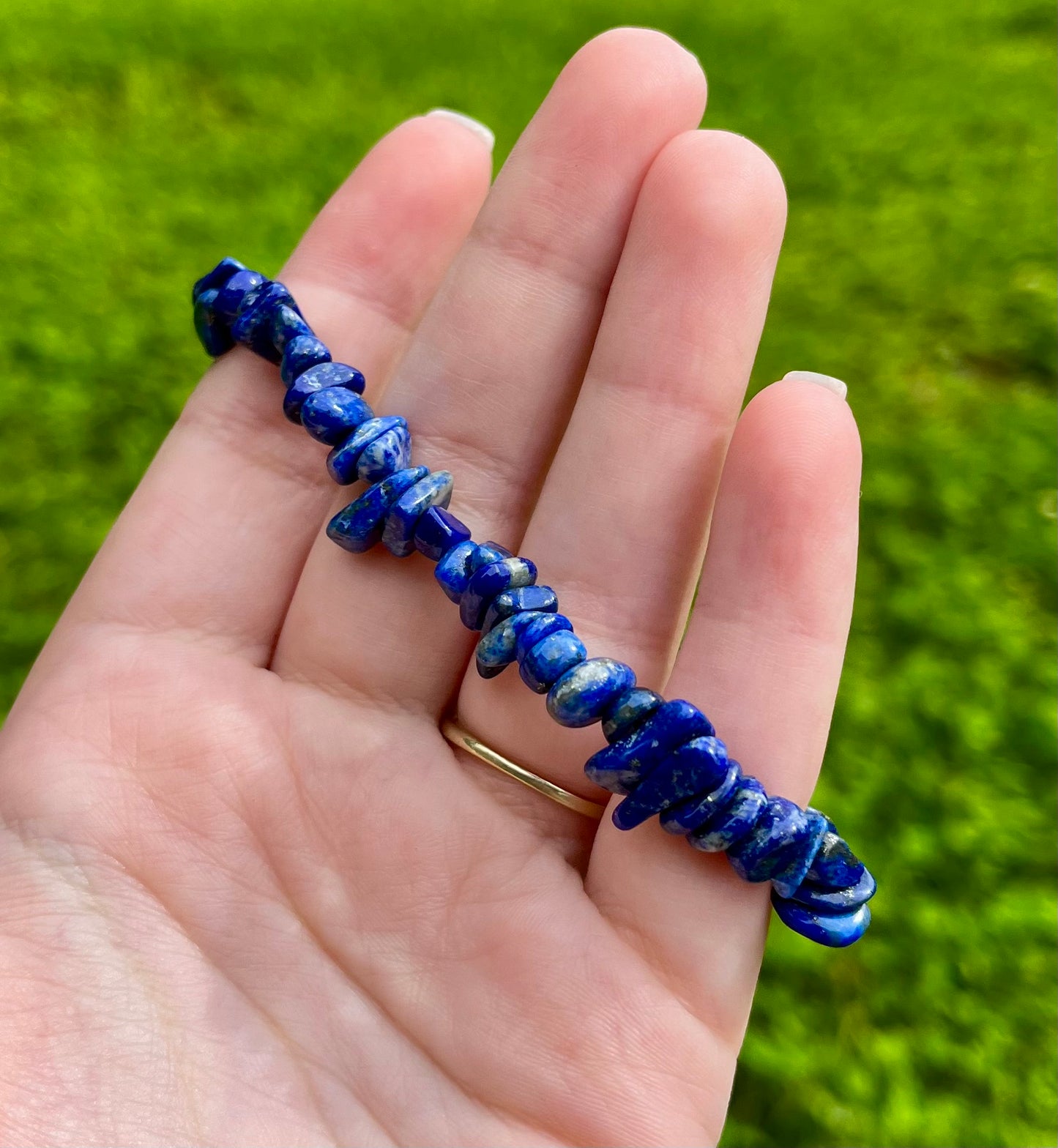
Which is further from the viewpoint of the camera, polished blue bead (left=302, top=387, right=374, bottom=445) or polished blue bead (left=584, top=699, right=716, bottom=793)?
polished blue bead (left=302, top=387, right=374, bottom=445)

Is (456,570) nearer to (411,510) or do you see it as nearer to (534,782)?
(411,510)

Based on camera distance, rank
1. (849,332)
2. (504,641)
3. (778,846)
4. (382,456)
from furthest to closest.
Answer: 1. (849,332)
2. (382,456)
3. (504,641)
4. (778,846)

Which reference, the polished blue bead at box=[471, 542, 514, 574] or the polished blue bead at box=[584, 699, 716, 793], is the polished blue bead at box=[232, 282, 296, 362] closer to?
the polished blue bead at box=[471, 542, 514, 574]

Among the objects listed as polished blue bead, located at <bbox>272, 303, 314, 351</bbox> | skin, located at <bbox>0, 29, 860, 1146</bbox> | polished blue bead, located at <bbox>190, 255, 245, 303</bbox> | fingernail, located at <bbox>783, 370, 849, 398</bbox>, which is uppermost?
fingernail, located at <bbox>783, 370, 849, 398</bbox>

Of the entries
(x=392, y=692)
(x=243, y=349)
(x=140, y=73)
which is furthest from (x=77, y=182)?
(x=392, y=692)

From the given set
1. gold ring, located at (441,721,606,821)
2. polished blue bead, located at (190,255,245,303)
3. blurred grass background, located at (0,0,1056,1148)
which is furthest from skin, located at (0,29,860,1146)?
blurred grass background, located at (0,0,1056,1148)

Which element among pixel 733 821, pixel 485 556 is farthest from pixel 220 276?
pixel 733 821

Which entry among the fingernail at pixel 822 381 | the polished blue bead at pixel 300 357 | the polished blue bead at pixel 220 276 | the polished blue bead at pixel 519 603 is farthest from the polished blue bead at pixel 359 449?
the fingernail at pixel 822 381
